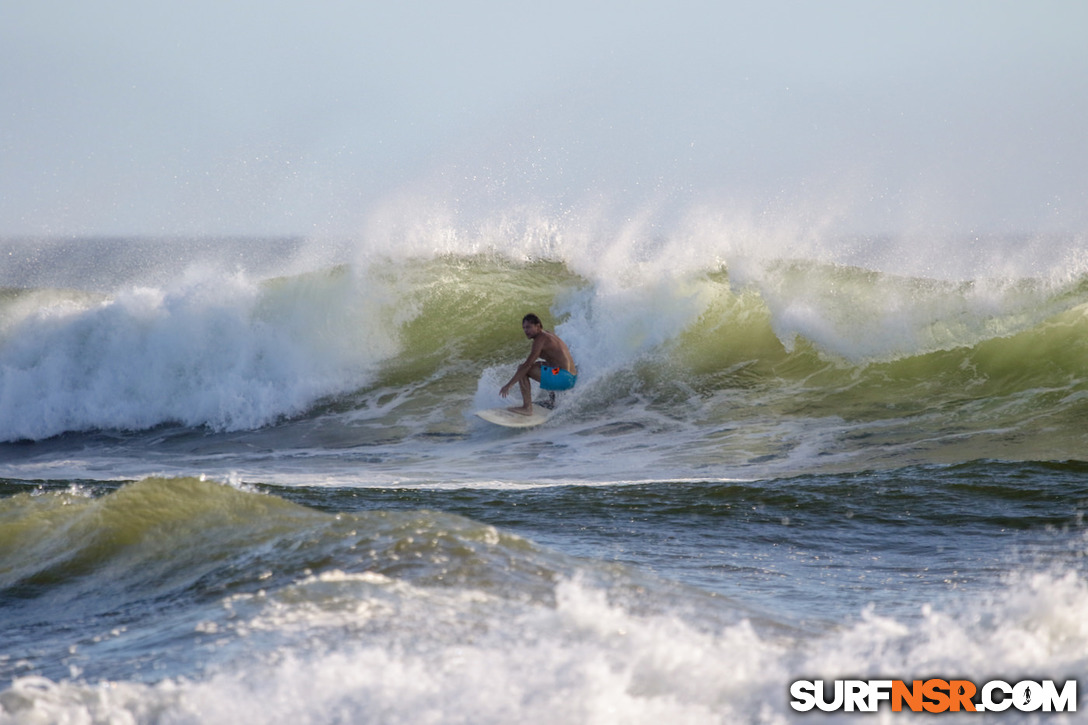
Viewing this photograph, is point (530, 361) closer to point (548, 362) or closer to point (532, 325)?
point (548, 362)

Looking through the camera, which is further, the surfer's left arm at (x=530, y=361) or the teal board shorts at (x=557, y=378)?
the teal board shorts at (x=557, y=378)

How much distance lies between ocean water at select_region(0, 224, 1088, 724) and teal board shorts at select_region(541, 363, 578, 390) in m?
0.62

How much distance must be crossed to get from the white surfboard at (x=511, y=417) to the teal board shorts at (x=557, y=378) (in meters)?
0.52

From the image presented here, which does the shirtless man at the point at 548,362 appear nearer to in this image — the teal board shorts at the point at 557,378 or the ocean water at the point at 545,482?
the teal board shorts at the point at 557,378

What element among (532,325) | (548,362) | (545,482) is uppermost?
(532,325)

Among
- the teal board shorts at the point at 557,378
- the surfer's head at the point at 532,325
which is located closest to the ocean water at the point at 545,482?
the teal board shorts at the point at 557,378

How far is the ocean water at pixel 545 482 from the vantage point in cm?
324

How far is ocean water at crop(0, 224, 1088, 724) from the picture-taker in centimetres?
324

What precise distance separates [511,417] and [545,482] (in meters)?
2.52

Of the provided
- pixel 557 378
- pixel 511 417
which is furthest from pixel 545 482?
pixel 511 417

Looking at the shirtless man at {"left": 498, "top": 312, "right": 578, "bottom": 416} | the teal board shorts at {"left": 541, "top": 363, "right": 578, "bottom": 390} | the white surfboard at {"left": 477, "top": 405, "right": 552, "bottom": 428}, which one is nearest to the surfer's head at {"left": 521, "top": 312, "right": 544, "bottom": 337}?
the shirtless man at {"left": 498, "top": 312, "right": 578, "bottom": 416}

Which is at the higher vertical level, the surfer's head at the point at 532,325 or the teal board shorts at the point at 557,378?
the surfer's head at the point at 532,325

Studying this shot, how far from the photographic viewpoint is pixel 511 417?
10.9 meters

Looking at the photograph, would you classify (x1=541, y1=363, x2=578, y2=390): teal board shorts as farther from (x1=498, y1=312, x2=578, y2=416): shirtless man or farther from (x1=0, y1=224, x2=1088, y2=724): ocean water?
(x1=0, y1=224, x2=1088, y2=724): ocean water
